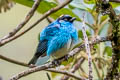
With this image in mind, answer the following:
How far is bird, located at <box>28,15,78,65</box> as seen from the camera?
2.04 meters

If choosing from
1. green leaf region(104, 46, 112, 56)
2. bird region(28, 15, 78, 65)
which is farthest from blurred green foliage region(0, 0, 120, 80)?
bird region(28, 15, 78, 65)

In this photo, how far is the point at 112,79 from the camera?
1525 mm

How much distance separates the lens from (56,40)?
6.90 feet

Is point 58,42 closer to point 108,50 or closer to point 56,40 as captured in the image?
point 56,40

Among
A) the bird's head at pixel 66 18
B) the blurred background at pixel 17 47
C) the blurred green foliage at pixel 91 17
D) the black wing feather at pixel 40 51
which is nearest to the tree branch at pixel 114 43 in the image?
the black wing feather at pixel 40 51

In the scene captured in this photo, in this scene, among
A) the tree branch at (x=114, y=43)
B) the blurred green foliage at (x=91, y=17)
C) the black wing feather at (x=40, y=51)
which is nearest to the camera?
the tree branch at (x=114, y=43)

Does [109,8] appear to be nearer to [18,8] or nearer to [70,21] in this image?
[70,21]

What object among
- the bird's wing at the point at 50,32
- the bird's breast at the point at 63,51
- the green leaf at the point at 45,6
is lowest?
the bird's breast at the point at 63,51

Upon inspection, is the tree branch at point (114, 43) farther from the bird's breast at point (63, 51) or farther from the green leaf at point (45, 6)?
the green leaf at point (45, 6)

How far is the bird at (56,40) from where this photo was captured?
2037mm

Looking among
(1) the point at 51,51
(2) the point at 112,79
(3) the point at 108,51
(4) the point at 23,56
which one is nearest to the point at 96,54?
(3) the point at 108,51

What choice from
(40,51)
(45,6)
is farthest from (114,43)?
(45,6)

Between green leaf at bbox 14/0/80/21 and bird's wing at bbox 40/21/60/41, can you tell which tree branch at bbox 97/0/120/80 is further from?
green leaf at bbox 14/0/80/21

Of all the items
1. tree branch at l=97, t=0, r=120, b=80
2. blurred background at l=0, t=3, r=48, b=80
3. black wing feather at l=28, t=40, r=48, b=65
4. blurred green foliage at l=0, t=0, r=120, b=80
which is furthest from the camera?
blurred background at l=0, t=3, r=48, b=80
